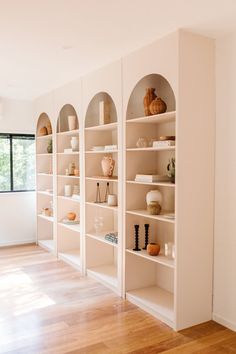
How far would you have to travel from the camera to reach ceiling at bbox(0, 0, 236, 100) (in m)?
2.36

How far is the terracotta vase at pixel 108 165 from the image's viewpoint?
13.4 feet

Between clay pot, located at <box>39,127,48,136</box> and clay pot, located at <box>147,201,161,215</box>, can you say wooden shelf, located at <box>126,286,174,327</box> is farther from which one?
clay pot, located at <box>39,127,48,136</box>

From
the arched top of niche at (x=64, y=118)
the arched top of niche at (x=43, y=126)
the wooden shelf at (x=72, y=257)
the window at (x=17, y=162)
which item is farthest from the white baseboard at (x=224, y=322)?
the window at (x=17, y=162)

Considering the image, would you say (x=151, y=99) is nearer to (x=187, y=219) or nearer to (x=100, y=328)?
(x=187, y=219)

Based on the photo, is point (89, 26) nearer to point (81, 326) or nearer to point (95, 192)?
point (95, 192)

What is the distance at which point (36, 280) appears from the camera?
13.5ft

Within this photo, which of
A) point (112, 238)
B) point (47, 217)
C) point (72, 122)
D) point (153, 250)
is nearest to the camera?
point (153, 250)

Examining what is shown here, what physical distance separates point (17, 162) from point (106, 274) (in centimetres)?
283

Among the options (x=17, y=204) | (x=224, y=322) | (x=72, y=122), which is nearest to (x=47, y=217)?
(x=17, y=204)

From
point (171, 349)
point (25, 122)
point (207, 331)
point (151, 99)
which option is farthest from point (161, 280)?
point (25, 122)

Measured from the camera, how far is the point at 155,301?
3.32 meters

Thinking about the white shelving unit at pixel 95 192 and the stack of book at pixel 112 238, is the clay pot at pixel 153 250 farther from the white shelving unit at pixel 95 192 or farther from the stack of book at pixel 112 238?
the white shelving unit at pixel 95 192

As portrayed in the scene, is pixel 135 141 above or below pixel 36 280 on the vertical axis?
above

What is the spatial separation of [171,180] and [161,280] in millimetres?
1204
